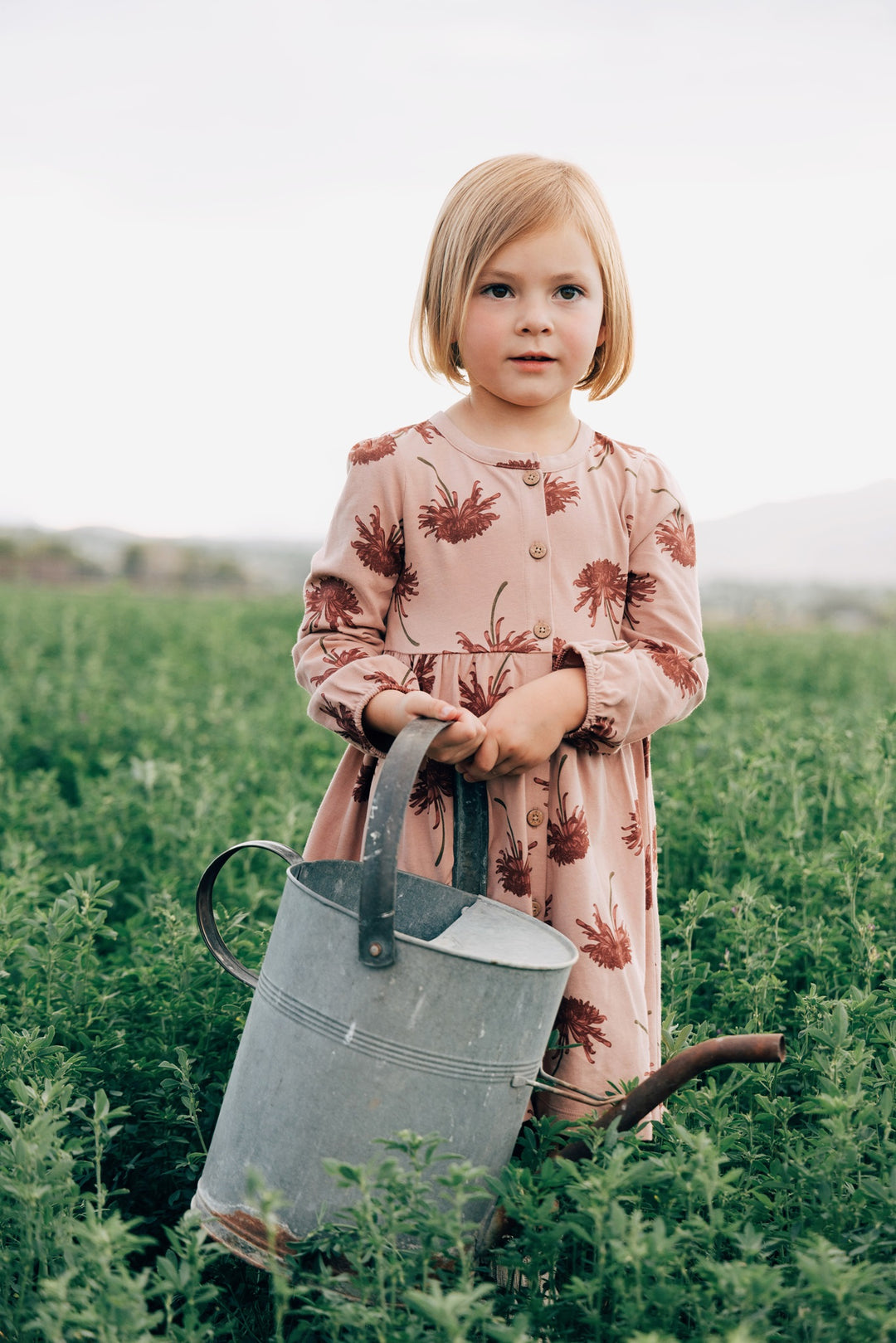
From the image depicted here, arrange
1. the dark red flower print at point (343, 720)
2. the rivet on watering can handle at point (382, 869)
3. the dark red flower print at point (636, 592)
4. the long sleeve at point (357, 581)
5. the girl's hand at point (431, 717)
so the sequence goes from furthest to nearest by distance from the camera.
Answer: the dark red flower print at point (636, 592) → the long sleeve at point (357, 581) → the dark red flower print at point (343, 720) → the girl's hand at point (431, 717) → the rivet on watering can handle at point (382, 869)

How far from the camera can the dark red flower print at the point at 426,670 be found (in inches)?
81.7

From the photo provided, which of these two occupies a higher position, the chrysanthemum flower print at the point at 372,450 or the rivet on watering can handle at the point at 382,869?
the chrysanthemum flower print at the point at 372,450

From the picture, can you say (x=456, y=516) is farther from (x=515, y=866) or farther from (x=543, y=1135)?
(x=543, y=1135)

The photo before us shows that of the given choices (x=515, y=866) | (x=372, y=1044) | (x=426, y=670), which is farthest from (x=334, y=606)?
(x=372, y=1044)

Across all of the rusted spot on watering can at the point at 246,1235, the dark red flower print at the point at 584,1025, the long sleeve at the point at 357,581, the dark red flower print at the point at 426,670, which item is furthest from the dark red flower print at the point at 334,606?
the rusted spot on watering can at the point at 246,1235

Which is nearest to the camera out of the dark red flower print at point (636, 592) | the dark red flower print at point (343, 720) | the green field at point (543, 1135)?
the green field at point (543, 1135)

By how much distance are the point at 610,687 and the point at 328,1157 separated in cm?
82

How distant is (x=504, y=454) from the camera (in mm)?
2127

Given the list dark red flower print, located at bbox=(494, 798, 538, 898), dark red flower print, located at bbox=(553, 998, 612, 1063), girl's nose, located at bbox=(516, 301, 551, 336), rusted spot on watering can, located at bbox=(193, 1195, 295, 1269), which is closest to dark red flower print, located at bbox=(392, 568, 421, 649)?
dark red flower print, located at bbox=(494, 798, 538, 898)

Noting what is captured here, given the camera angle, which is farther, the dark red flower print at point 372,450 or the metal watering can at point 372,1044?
the dark red flower print at point 372,450

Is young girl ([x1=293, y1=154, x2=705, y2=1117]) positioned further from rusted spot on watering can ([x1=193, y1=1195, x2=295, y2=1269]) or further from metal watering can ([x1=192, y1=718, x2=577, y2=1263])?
rusted spot on watering can ([x1=193, y1=1195, x2=295, y2=1269])

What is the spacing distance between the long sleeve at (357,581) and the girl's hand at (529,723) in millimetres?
204

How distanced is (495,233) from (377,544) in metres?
0.54

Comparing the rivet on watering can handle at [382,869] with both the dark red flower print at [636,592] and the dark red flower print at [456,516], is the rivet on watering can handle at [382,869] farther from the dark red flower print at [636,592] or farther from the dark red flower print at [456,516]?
the dark red flower print at [636,592]
